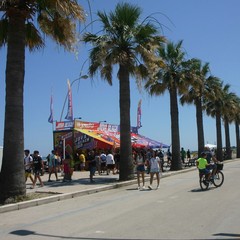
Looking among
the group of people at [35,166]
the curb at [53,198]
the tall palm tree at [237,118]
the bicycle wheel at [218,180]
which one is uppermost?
the tall palm tree at [237,118]

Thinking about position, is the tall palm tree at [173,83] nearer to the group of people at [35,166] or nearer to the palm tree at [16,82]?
the group of people at [35,166]

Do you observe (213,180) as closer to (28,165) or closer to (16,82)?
(28,165)

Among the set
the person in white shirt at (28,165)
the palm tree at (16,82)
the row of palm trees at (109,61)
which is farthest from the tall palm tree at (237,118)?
the palm tree at (16,82)

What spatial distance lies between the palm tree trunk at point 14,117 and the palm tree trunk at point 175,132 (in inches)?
750

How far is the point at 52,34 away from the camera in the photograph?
15875 mm

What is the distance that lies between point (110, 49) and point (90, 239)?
15.7m

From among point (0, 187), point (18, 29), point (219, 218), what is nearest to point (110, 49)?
point (18, 29)

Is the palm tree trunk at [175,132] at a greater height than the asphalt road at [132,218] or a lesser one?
greater

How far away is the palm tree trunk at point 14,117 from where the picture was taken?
13.4m

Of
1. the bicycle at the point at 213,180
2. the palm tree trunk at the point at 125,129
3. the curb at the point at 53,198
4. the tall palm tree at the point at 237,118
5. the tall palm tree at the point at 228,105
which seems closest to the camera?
the curb at the point at 53,198

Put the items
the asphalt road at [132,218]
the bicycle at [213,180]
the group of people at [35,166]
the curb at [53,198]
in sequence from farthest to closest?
the group of people at [35,166] → the bicycle at [213,180] → the curb at [53,198] → the asphalt road at [132,218]

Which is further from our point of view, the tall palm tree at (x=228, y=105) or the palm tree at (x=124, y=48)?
the tall palm tree at (x=228, y=105)

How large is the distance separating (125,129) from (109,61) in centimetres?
374

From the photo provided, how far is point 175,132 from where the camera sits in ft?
104
